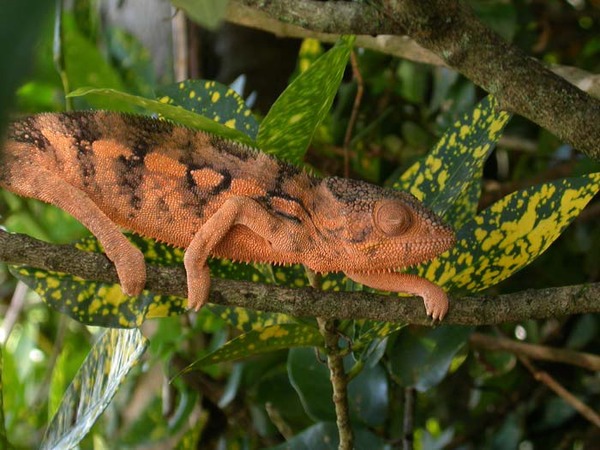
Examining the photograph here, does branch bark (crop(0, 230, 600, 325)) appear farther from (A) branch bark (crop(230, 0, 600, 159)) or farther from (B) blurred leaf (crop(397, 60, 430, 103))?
(B) blurred leaf (crop(397, 60, 430, 103))

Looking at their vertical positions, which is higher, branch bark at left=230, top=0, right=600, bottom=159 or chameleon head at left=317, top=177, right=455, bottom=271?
branch bark at left=230, top=0, right=600, bottom=159

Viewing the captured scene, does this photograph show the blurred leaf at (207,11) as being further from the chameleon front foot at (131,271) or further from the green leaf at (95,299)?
the green leaf at (95,299)

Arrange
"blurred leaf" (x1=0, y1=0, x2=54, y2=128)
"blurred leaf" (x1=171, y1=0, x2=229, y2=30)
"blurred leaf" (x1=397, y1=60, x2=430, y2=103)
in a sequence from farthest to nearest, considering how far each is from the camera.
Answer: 1. "blurred leaf" (x1=397, y1=60, x2=430, y2=103)
2. "blurred leaf" (x1=171, y1=0, x2=229, y2=30)
3. "blurred leaf" (x1=0, y1=0, x2=54, y2=128)

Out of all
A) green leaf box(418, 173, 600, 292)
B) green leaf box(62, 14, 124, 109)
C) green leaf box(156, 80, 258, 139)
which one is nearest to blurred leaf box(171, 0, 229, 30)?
green leaf box(418, 173, 600, 292)

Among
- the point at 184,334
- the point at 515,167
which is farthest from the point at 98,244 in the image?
the point at 515,167

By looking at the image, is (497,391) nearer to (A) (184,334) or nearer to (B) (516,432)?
(B) (516,432)

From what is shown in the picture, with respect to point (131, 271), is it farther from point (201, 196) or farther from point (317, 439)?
point (317, 439)

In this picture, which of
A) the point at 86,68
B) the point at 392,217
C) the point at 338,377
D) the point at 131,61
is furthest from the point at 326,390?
the point at 131,61
